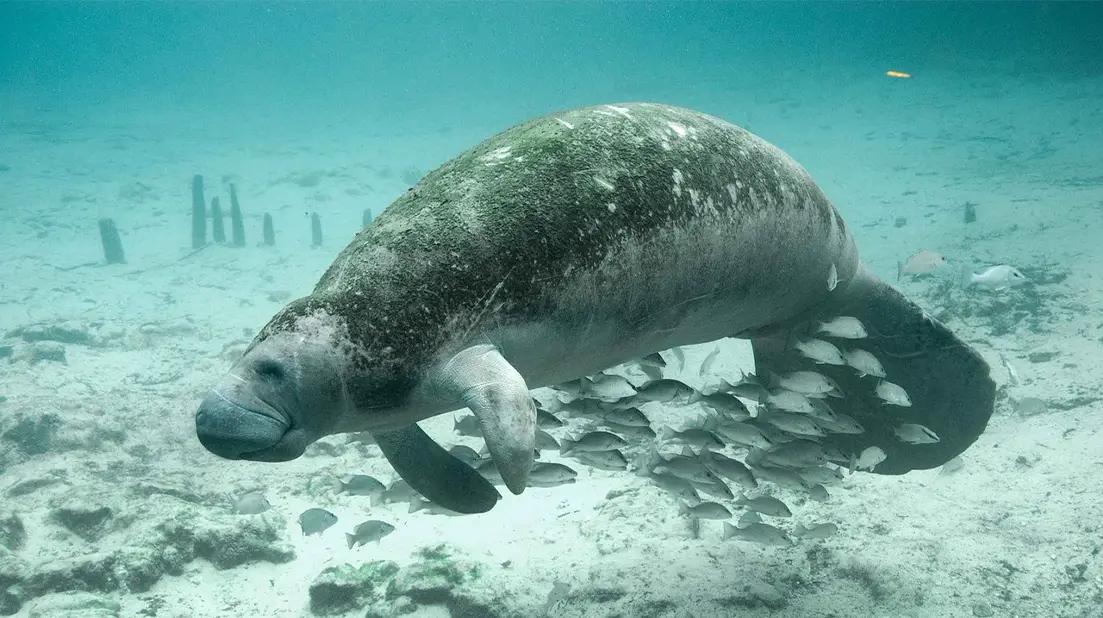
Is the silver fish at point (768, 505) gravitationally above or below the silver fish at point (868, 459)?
below

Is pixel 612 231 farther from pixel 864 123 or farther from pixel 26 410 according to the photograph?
pixel 864 123

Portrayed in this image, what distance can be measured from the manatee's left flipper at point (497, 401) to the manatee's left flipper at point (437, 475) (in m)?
1.20

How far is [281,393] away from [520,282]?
3.03ft

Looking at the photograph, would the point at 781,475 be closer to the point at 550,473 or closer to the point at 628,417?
the point at 628,417

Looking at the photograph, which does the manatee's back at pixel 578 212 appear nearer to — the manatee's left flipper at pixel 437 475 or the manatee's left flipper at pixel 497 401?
the manatee's left flipper at pixel 497 401


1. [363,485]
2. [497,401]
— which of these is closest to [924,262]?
[363,485]

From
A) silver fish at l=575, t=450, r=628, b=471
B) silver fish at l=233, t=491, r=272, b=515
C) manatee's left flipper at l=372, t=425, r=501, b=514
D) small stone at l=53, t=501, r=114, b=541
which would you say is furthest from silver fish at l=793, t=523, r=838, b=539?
small stone at l=53, t=501, r=114, b=541

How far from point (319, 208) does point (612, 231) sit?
38.0m

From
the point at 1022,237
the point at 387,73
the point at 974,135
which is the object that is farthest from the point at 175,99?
the point at 1022,237

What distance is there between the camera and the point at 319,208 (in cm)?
3788

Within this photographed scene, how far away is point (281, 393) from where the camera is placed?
2.36 m

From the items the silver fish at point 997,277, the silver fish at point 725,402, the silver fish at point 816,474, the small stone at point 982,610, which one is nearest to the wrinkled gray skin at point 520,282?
the silver fish at point 725,402

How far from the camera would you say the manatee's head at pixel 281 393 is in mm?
2260

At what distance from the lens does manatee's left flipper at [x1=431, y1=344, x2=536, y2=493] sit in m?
2.26
